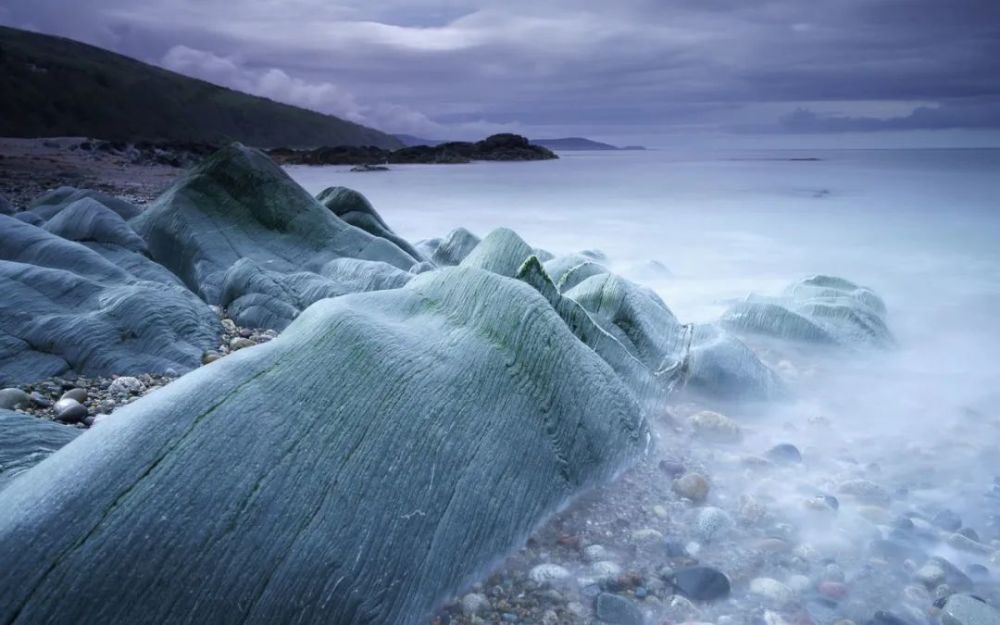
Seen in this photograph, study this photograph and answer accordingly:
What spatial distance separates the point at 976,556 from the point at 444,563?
86.0 inches

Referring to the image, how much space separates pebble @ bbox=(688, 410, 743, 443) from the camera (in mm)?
3719

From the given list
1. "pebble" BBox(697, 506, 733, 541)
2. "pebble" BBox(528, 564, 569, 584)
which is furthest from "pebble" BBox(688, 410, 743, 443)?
"pebble" BBox(528, 564, 569, 584)

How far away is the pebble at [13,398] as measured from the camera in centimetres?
303

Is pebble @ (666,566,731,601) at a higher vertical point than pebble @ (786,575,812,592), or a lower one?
higher

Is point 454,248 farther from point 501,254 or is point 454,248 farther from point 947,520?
point 947,520

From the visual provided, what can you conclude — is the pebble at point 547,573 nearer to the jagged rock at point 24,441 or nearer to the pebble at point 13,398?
the jagged rock at point 24,441

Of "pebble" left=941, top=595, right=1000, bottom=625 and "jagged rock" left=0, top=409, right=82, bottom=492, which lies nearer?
"jagged rock" left=0, top=409, right=82, bottom=492

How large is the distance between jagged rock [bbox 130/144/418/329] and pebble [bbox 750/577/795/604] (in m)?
3.89

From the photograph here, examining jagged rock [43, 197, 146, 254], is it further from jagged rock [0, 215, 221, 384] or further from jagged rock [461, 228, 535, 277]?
jagged rock [461, 228, 535, 277]

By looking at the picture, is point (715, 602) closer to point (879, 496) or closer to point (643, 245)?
point (879, 496)

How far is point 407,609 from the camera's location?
1.94 m

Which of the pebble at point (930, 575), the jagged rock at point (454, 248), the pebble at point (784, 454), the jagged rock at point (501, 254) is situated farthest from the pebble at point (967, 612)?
the jagged rock at point (454, 248)

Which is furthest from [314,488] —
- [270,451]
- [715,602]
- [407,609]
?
[715,602]

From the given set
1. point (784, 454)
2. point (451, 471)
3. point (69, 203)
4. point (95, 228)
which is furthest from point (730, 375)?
point (69, 203)
